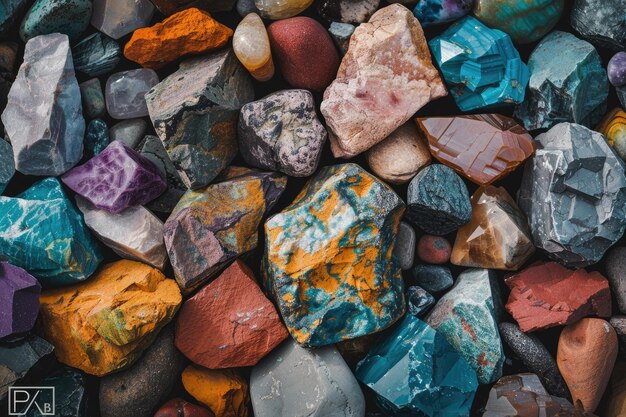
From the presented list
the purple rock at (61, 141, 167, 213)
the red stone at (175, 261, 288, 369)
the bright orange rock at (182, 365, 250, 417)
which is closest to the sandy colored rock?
the red stone at (175, 261, 288, 369)

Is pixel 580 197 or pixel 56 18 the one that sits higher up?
pixel 56 18

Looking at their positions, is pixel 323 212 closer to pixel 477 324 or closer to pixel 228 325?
pixel 228 325

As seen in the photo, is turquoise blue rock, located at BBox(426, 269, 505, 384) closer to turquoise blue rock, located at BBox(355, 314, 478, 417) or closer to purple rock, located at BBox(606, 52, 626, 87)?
turquoise blue rock, located at BBox(355, 314, 478, 417)

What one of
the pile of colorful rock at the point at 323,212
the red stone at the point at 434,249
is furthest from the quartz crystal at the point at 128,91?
the red stone at the point at 434,249

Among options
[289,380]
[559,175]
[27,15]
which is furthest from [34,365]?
[559,175]

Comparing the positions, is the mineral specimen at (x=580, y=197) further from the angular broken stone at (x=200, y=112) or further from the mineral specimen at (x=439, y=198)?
the angular broken stone at (x=200, y=112)

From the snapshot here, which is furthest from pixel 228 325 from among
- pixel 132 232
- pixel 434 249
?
pixel 434 249

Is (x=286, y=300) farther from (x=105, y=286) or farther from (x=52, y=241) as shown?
(x=52, y=241)
